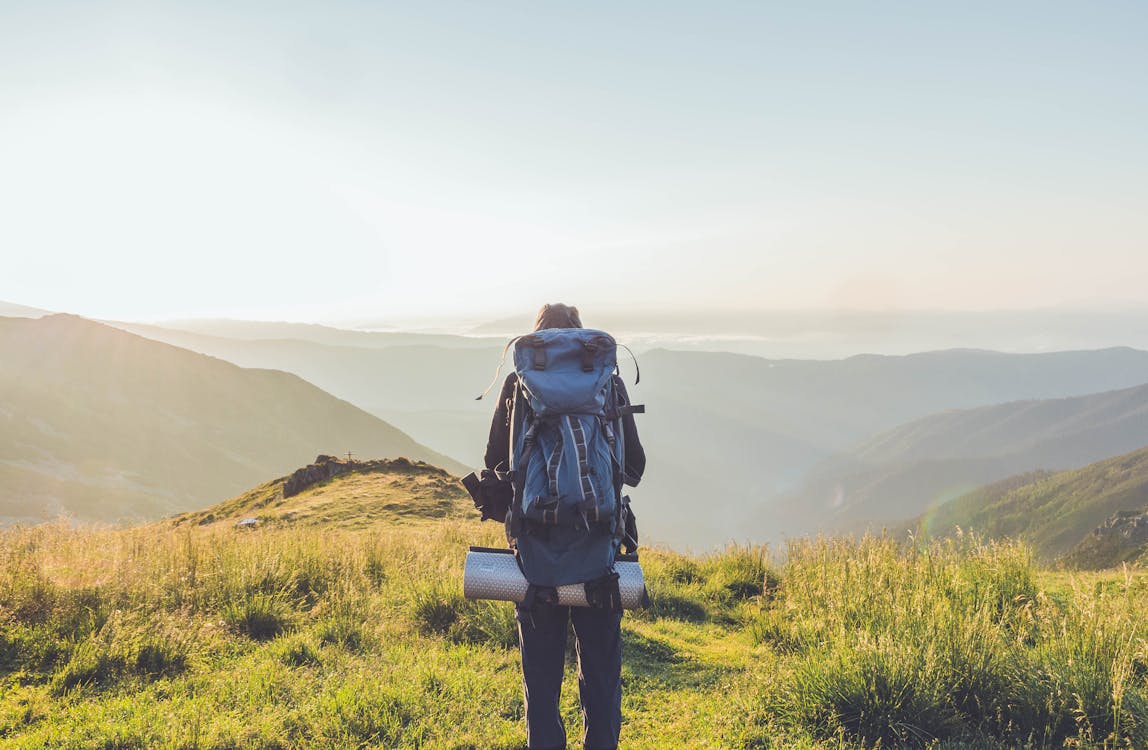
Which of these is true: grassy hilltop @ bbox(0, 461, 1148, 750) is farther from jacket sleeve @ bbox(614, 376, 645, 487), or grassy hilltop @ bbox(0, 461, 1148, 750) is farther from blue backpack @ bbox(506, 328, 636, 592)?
jacket sleeve @ bbox(614, 376, 645, 487)

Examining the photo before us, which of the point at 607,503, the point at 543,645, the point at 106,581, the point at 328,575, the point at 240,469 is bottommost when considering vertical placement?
the point at 240,469

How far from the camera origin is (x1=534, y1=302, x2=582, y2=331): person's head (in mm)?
3750

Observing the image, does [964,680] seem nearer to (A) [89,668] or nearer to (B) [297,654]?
(B) [297,654]

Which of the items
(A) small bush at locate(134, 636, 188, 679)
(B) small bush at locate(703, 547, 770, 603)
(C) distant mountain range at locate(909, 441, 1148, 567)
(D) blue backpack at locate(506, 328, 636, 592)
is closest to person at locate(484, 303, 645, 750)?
(D) blue backpack at locate(506, 328, 636, 592)

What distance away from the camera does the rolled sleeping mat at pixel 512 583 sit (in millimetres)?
3133

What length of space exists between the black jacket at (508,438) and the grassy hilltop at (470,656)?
6.90 feet

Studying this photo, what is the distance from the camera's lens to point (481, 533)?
1145 cm

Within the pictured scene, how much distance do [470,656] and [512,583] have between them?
9.16 feet

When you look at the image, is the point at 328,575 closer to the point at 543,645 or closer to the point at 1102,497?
the point at 543,645

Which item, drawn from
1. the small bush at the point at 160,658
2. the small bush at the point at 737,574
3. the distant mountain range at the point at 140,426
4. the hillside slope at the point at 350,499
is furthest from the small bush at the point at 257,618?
the distant mountain range at the point at 140,426

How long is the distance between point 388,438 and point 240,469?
4174cm

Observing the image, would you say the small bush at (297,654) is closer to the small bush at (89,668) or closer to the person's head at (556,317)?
the small bush at (89,668)

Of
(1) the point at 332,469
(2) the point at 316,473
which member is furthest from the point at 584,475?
(1) the point at 332,469

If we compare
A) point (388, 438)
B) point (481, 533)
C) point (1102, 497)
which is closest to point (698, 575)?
point (481, 533)
